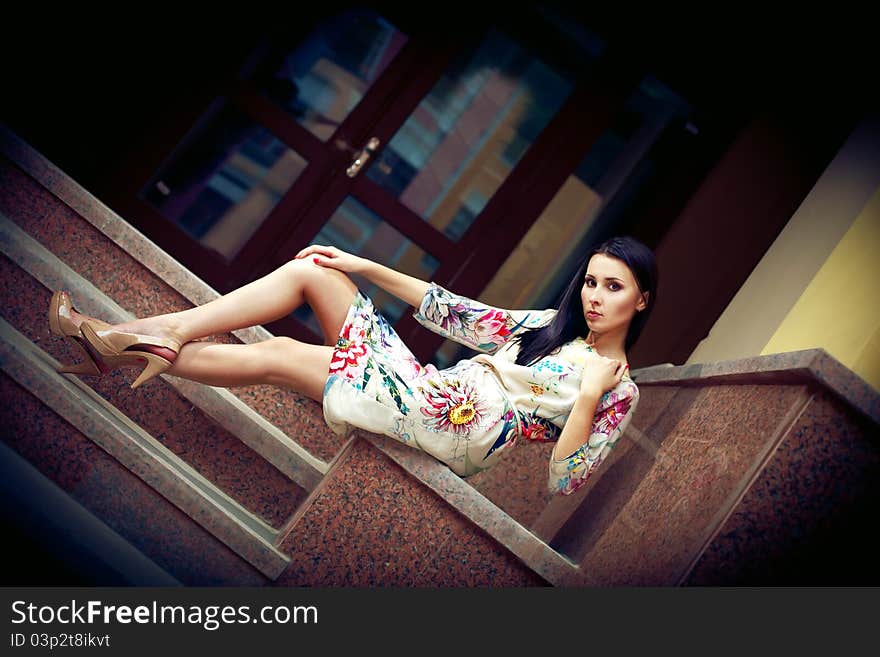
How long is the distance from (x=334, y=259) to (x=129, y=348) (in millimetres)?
790

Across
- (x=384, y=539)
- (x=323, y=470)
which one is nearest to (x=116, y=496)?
(x=323, y=470)

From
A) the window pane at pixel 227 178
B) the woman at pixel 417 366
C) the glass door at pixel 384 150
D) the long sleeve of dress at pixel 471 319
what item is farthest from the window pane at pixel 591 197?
the woman at pixel 417 366

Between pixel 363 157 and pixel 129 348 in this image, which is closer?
pixel 129 348

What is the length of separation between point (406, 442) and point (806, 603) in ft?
4.39

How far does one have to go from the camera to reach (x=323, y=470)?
3070 mm

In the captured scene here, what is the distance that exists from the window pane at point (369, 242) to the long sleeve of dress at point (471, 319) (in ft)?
5.24

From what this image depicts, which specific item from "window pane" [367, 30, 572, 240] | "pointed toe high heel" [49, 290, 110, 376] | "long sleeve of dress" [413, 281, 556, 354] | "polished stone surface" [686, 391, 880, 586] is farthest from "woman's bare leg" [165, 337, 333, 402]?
"window pane" [367, 30, 572, 240]

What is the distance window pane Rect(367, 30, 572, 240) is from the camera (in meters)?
4.54

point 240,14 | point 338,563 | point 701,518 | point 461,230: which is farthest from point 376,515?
point 240,14

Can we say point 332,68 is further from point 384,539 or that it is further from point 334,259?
point 384,539

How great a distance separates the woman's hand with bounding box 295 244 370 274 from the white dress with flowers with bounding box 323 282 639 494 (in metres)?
0.11

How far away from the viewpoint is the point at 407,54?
4398mm

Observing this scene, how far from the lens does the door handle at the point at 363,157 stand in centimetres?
431

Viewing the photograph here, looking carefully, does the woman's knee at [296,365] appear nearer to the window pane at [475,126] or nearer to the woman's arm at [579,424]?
the woman's arm at [579,424]
